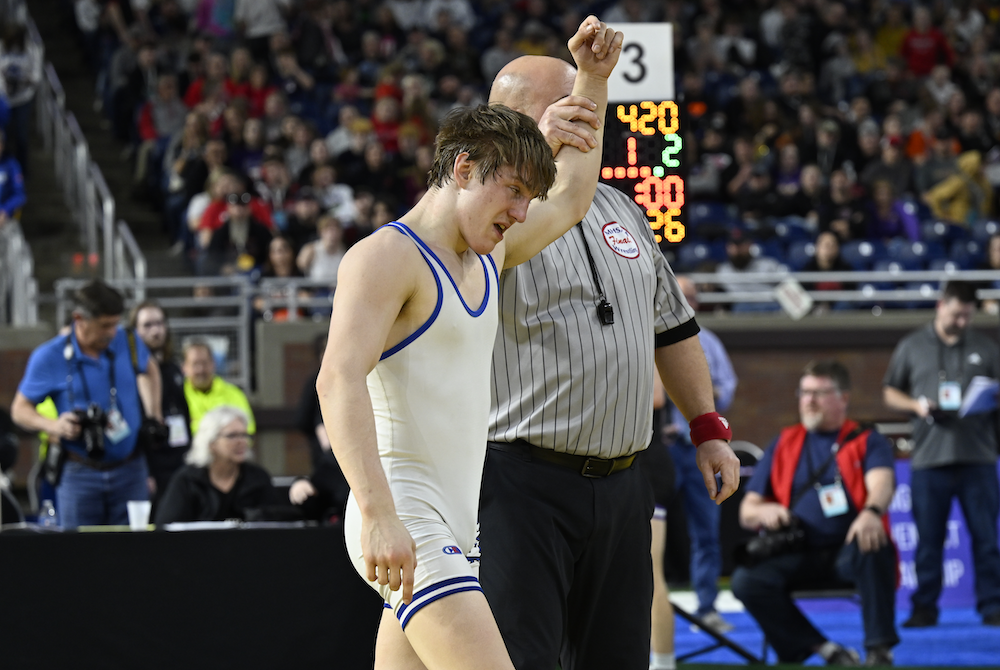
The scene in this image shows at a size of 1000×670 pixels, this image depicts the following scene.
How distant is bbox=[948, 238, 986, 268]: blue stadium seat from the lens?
14.4 m

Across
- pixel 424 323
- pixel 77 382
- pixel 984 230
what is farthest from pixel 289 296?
pixel 424 323

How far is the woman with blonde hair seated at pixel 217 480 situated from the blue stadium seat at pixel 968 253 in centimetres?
951

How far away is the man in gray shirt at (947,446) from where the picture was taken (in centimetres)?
866

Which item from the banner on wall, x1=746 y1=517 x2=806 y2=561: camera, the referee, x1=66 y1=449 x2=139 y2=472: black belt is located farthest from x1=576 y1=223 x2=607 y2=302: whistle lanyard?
the banner on wall

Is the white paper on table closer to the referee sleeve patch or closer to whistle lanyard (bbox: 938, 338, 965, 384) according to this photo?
whistle lanyard (bbox: 938, 338, 965, 384)

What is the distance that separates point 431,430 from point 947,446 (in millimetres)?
6730

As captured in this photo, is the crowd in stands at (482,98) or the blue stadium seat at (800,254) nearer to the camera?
the crowd in stands at (482,98)

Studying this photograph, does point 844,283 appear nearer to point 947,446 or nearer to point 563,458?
point 947,446

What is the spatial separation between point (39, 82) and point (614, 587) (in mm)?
13696

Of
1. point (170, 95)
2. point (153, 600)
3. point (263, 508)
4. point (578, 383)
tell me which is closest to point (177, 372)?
point (263, 508)

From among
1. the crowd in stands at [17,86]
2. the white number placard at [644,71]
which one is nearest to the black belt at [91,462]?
the white number placard at [644,71]

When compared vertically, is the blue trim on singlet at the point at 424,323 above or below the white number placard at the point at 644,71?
below

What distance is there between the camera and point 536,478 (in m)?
3.45

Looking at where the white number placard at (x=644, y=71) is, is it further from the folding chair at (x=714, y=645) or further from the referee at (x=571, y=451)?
the referee at (x=571, y=451)
